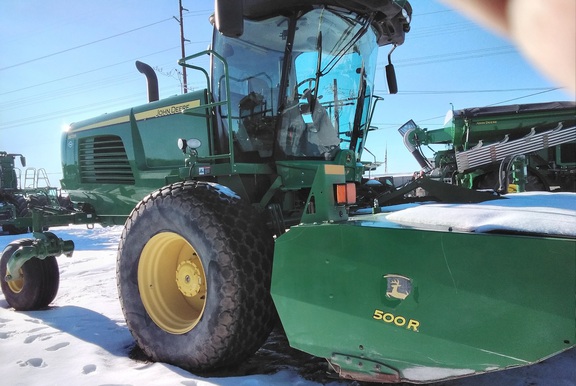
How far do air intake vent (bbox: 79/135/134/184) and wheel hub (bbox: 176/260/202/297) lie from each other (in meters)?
1.90

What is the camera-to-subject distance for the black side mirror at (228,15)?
258 centimetres

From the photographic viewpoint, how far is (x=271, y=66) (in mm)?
3527

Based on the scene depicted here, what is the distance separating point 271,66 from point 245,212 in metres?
1.49

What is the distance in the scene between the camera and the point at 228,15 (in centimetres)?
259

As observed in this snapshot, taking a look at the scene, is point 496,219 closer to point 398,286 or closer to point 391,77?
point 398,286

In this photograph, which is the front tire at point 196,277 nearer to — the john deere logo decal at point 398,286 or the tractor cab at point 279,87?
the tractor cab at point 279,87

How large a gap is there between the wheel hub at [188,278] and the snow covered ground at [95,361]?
1.71 ft

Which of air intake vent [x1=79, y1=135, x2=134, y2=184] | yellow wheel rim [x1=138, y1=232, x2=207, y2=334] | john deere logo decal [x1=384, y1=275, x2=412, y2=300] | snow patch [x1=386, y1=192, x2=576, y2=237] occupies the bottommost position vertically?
yellow wheel rim [x1=138, y1=232, x2=207, y2=334]

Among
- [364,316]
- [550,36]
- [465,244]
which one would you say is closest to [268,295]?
[364,316]

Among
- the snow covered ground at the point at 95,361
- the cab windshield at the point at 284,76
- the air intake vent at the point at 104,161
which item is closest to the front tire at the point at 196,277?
the snow covered ground at the point at 95,361

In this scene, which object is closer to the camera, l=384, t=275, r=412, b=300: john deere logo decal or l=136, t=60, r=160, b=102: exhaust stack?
l=384, t=275, r=412, b=300: john deere logo decal

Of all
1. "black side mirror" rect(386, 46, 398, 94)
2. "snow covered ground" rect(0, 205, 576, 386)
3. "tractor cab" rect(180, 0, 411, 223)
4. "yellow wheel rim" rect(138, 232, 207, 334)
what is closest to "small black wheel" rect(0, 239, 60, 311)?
"snow covered ground" rect(0, 205, 576, 386)

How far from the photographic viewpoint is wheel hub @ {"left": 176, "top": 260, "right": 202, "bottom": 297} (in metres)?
2.91

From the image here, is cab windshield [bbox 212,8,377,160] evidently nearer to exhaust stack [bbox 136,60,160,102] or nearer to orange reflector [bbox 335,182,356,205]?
orange reflector [bbox 335,182,356,205]
